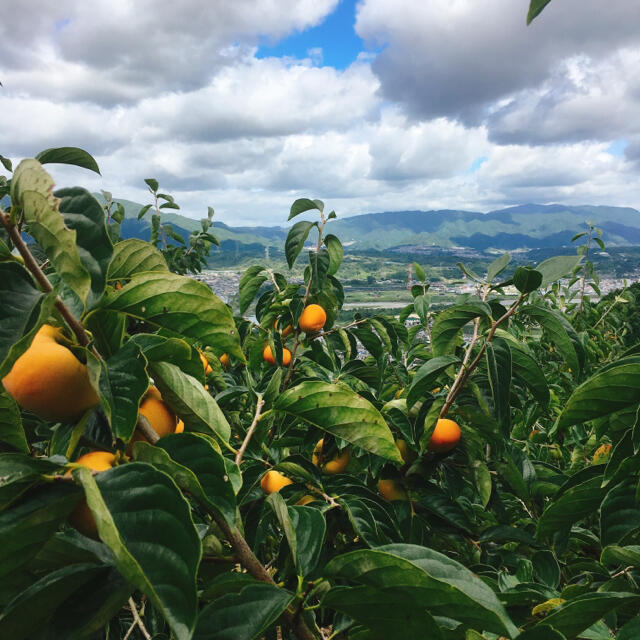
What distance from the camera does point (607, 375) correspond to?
1028 millimetres

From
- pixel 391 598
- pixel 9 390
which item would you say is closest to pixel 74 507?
pixel 9 390

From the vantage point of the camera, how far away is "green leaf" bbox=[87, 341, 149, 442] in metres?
0.67

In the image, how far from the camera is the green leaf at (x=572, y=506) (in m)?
1.14

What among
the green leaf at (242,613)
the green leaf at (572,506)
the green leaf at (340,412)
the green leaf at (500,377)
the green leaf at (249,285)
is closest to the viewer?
the green leaf at (242,613)

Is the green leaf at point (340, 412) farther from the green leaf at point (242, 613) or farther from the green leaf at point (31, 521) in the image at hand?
the green leaf at point (31, 521)

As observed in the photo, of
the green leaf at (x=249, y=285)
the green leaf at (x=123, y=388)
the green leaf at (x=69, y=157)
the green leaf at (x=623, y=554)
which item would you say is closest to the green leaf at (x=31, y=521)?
the green leaf at (x=123, y=388)

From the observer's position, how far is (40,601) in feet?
2.17

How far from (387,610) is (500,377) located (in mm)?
1039

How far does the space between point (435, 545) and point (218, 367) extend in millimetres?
1740

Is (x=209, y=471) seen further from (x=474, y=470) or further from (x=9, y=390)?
(x=474, y=470)

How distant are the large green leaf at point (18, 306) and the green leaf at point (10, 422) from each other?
161 millimetres

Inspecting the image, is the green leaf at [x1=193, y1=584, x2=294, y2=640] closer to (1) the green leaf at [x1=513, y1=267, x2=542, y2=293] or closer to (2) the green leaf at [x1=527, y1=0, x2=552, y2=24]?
(2) the green leaf at [x1=527, y1=0, x2=552, y2=24]

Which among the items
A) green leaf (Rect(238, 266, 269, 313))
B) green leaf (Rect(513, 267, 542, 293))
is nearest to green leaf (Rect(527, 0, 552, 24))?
green leaf (Rect(513, 267, 542, 293))

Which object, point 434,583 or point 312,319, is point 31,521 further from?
point 312,319
